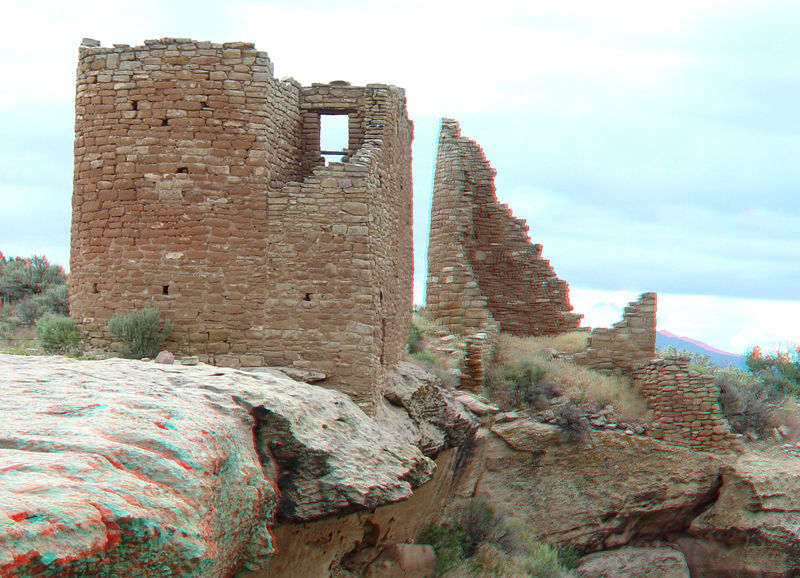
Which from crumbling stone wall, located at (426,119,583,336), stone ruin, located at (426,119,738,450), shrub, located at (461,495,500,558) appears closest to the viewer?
shrub, located at (461,495,500,558)

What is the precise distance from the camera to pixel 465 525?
12039 millimetres

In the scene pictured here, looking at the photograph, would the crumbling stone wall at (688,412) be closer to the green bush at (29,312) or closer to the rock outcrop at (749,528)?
the rock outcrop at (749,528)

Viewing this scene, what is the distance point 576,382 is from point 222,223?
26.7 ft

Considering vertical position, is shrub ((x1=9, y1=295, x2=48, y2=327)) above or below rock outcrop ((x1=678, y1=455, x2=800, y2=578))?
above

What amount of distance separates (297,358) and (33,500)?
6335 mm

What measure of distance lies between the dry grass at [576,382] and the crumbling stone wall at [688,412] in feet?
1.37

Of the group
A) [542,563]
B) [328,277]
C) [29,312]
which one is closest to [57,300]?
[29,312]

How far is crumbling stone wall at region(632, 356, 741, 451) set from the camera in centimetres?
1405

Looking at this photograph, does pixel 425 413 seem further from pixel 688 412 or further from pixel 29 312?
pixel 29 312

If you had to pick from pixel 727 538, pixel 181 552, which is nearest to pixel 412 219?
pixel 727 538

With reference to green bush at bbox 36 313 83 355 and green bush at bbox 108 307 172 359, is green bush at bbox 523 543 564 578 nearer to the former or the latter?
green bush at bbox 108 307 172 359

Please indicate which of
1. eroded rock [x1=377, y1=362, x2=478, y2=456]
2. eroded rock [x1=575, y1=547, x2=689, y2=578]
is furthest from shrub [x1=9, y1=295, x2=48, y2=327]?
eroded rock [x1=575, y1=547, x2=689, y2=578]

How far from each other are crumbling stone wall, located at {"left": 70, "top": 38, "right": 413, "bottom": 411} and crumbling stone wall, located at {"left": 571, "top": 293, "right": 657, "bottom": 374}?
7185 mm

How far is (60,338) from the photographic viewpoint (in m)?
10.5
